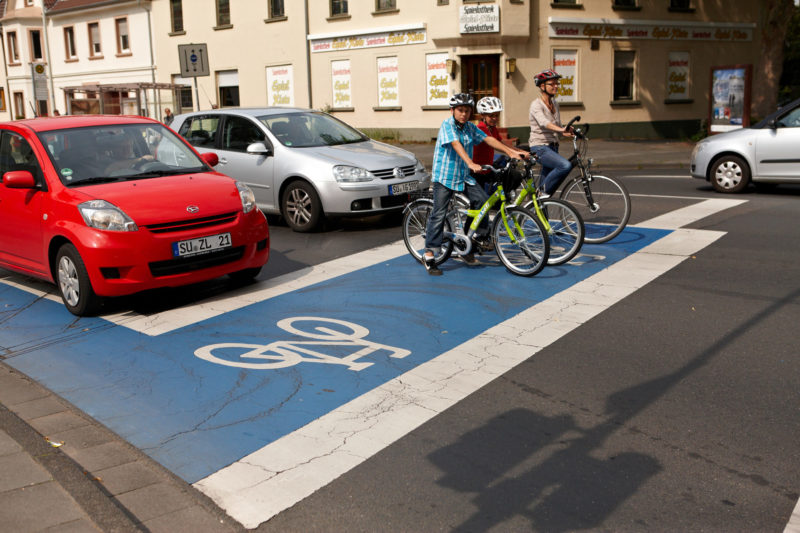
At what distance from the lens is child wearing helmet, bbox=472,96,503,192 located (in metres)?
8.34

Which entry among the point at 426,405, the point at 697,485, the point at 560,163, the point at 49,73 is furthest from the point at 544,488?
the point at 49,73

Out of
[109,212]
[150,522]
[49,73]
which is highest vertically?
[49,73]

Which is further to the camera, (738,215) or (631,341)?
(738,215)

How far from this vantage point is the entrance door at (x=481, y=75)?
27828 mm

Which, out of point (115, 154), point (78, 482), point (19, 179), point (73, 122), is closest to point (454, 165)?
point (115, 154)

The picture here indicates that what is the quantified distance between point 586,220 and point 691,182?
6.19 meters

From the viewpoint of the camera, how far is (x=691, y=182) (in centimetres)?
1514

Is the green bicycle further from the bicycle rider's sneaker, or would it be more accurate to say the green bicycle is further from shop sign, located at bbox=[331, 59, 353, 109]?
shop sign, located at bbox=[331, 59, 353, 109]

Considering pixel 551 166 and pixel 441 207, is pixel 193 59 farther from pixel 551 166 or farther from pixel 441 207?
pixel 441 207

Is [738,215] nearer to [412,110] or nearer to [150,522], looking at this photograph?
[150,522]

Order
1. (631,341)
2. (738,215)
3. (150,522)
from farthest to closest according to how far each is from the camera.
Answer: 1. (738,215)
2. (631,341)
3. (150,522)

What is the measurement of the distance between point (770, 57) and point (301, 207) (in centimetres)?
2019

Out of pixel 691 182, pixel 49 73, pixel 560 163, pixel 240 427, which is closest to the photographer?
pixel 240 427

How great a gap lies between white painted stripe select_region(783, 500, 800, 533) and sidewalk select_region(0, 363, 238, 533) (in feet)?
7.68
